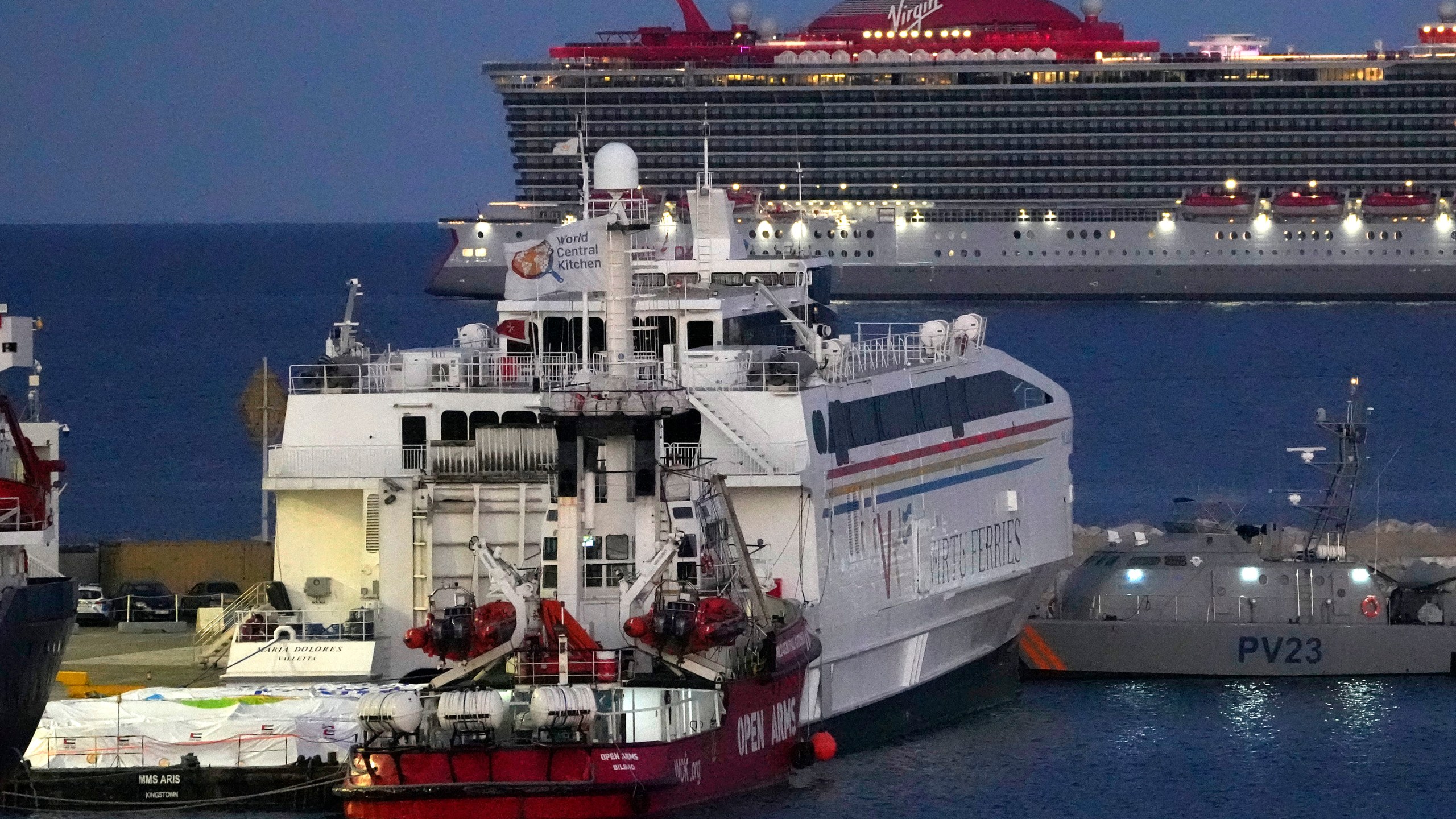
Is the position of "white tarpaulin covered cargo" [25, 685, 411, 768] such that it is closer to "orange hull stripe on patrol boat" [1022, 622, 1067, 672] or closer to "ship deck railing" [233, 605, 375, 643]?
"ship deck railing" [233, 605, 375, 643]

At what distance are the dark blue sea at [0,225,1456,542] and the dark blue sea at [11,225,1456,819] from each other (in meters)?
0.17

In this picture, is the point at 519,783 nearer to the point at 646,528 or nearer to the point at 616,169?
the point at 646,528

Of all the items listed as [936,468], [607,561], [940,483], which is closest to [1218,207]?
[940,483]

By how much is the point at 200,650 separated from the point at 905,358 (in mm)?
8933

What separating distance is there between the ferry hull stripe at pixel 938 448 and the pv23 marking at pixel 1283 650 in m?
4.06

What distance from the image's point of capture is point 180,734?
28.5 metres

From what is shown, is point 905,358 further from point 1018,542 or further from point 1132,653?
point 1132,653

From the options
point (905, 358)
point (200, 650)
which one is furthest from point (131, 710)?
point (905, 358)

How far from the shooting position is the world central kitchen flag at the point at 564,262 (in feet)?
99.6

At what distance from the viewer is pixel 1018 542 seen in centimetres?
3722

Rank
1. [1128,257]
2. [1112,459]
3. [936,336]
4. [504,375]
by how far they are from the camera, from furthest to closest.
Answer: [1128,257]
[1112,459]
[936,336]
[504,375]

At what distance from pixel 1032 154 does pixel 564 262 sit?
105452mm

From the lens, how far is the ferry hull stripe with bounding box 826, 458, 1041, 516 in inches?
1291

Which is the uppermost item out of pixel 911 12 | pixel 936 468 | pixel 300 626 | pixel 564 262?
pixel 911 12
